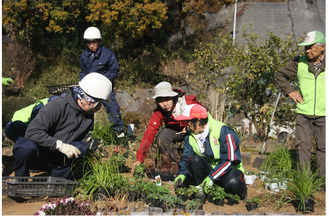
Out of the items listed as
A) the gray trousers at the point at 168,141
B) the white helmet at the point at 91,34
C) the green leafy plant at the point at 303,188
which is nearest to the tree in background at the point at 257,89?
the gray trousers at the point at 168,141

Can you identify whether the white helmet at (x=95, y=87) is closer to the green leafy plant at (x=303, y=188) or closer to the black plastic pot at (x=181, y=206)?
the black plastic pot at (x=181, y=206)

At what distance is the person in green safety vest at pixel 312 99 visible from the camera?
4746mm

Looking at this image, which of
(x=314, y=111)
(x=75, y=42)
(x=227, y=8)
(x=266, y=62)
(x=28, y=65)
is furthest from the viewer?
(x=227, y=8)

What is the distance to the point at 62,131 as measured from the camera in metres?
4.33

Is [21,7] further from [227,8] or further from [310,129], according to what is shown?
[310,129]

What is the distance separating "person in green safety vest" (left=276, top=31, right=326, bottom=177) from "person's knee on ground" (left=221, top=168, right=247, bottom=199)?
3.47 ft

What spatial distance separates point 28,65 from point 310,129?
9634 millimetres

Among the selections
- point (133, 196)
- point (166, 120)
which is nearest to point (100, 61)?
point (166, 120)

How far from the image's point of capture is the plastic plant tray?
4.02m

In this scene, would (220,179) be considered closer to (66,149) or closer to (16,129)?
(66,149)

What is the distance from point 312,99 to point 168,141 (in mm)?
1907

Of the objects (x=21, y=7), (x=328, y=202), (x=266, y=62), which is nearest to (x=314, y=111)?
(x=328, y=202)

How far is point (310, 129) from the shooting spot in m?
4.97

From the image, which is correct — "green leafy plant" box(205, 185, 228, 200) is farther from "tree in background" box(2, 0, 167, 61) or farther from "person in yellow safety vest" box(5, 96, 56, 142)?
"tree in background" box(2, 0, 167, 61)
